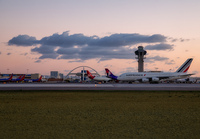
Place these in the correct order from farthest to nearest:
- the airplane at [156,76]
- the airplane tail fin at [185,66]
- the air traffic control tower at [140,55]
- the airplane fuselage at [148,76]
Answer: the air traffic control tower at [140,55], the airplane tail fin at [185,66], the airplane at [156,76], the airplane fuselage at [148,76]

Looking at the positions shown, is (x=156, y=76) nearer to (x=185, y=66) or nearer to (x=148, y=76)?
(x=148, y=76)

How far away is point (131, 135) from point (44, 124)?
Answer: 436 cm

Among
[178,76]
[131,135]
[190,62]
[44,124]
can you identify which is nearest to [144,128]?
[131,135]

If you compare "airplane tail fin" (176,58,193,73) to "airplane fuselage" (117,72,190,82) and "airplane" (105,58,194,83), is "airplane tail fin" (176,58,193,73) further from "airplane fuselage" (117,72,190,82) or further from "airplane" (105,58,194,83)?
"airplane fuselage" (117,72,190,82)

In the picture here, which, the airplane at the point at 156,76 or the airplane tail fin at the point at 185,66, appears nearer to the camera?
the airplane at the point at 156,76

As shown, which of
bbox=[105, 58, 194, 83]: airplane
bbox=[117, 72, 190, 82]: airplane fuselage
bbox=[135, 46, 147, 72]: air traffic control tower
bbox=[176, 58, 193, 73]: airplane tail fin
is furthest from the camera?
bbox=[135, 46, 147, 72]: air traffic control tower

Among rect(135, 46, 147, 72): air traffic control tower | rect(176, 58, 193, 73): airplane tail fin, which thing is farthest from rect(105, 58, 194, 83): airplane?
rect(135, 46, 147, 72): air traffic control tower

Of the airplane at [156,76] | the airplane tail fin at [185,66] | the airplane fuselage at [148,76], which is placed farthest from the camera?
the airplane tail fin at [185,66]

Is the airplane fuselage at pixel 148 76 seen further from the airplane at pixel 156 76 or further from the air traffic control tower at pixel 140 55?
the air traffic control tower at pixel 140 55

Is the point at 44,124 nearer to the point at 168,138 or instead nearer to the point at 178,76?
the point at 168,138

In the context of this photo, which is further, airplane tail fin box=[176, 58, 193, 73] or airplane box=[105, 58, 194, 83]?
airplane tail fin box=[176, 58, 193, 73]

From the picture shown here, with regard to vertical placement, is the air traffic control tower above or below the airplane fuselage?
above

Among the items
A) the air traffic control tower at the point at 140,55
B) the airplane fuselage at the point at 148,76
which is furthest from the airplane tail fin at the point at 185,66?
the air traffic control tower at the point at 140,55

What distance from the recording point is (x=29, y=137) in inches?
313
